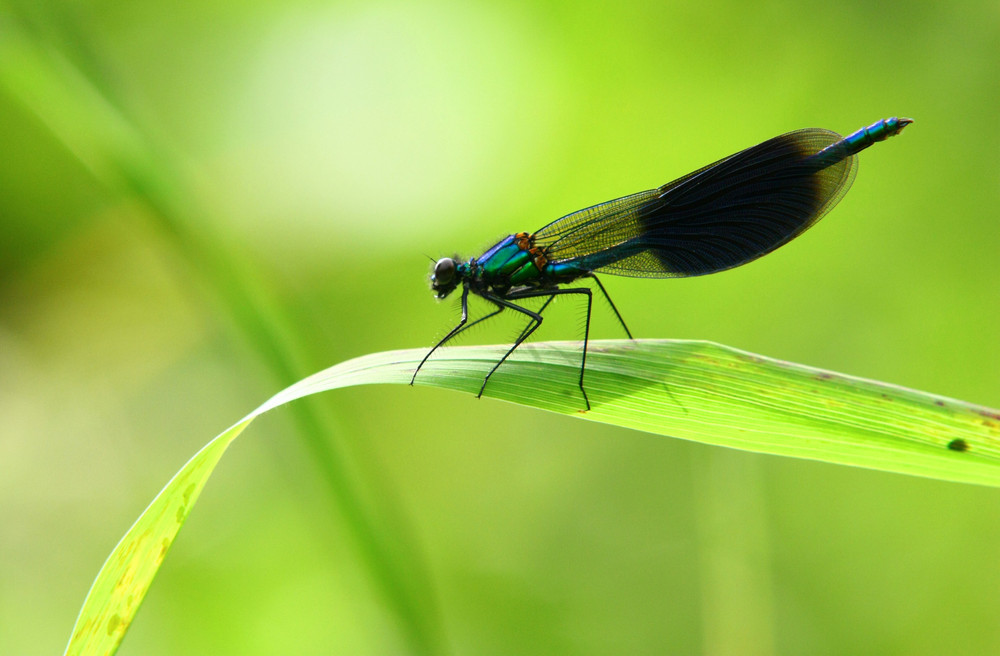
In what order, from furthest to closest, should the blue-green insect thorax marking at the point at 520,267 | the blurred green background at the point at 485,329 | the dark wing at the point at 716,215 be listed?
the blurred green background at the point at 485,329 < the blue-green insect thorax marking at the point at 520,267 < the dark wing at the point at 716,215

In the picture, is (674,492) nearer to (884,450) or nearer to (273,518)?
(273,518)

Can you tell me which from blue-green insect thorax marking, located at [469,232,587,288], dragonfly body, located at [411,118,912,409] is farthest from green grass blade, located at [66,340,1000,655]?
blue-green insect thorax marking, located at [469,232,587,288]

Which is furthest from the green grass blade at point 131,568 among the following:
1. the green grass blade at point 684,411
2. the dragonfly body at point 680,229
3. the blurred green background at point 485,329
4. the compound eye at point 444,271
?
the blurred green background at point 485,329

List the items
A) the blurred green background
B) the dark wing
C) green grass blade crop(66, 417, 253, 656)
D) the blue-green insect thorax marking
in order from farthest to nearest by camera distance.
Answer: the blurred green background < the blue-green insect thorax marking < the dark wing < green grass blade crop(66, 417, 253, 656)

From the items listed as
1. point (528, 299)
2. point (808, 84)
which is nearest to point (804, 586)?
point (528, 299)

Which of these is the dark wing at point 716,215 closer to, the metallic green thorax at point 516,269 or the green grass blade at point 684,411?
the metallic green thorax at point 516,269

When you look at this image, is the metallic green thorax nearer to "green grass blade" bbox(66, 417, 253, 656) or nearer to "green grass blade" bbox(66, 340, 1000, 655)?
"green grass blade" bbox(66, 340, 1000, 655)
